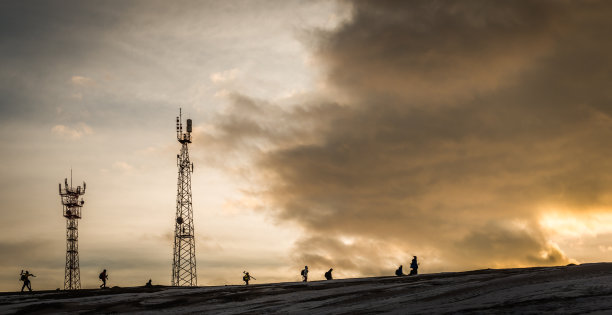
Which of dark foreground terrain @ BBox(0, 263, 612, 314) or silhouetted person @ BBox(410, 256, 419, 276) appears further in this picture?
silhouetted person @ BBox(410, 256, 419, 276)

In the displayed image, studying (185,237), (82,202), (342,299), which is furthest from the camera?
(82,202)

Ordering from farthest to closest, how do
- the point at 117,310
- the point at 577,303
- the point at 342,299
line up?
1. the point at 117,310
2. the point at 342,299
3. the point at 577,303

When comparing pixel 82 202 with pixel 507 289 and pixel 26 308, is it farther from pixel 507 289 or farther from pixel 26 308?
pixel 507 289

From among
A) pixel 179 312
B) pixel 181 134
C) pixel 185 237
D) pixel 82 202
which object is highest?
pixel 181 134

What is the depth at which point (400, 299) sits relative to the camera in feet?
65.9

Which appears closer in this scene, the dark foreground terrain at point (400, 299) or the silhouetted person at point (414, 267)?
the dark foreground terrain at point (400, 299)

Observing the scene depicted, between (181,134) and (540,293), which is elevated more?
(181,134)

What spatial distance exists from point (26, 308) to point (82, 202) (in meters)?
38.6

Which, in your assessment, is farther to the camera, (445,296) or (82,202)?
(82,202)

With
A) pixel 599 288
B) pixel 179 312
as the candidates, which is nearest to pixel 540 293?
pixel 599 288

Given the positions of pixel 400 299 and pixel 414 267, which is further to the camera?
pixel 414 267

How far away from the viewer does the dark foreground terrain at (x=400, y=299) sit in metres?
15.1

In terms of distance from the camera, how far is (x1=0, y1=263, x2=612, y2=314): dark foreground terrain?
1509 centimetres

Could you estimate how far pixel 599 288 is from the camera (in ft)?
51.8
